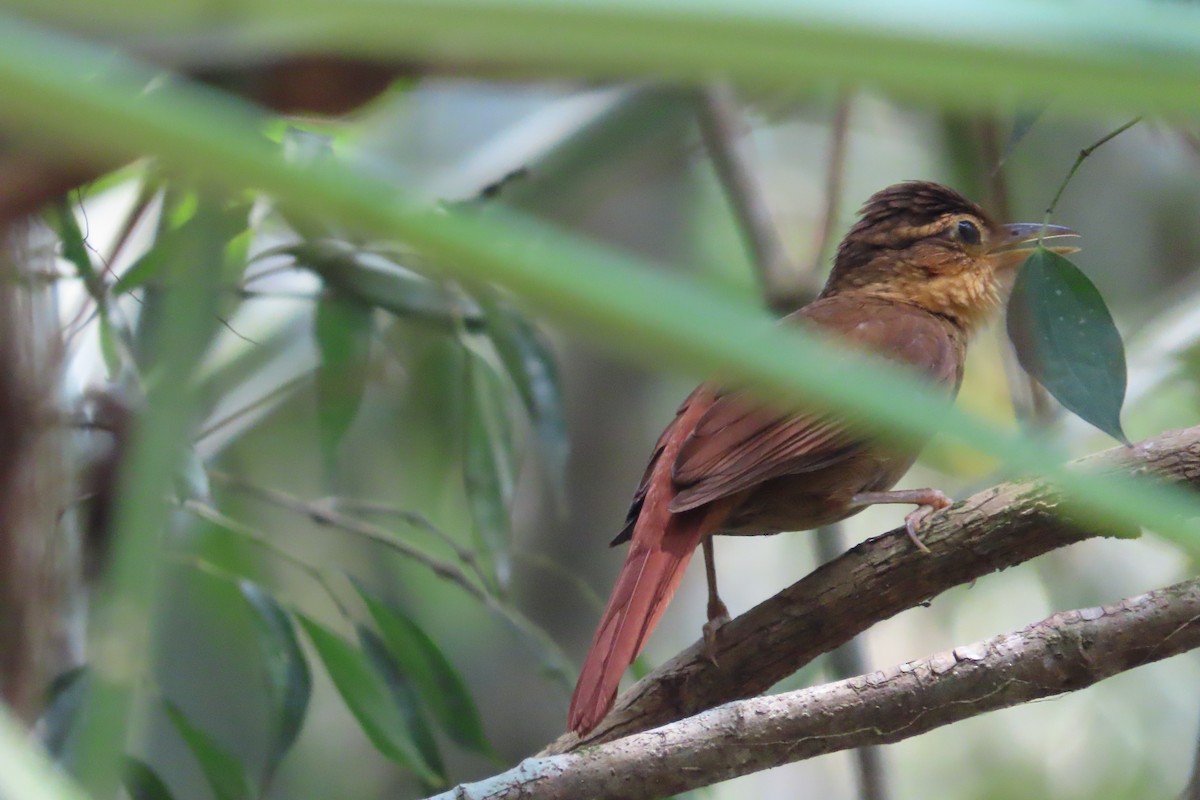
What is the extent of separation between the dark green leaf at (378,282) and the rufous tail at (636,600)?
97cm

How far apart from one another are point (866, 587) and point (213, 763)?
5.11ft

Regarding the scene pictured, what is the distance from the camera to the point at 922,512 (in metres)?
2.59

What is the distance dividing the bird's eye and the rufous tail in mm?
1417

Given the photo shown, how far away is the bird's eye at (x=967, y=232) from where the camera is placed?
3.65 metres

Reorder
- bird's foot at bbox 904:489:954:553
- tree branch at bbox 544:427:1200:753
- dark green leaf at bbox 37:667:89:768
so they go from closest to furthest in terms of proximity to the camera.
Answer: tree branch at bbox 544:427:1200:753 → bird's foot at bbox 904:489:954:553 → dark green leaf at bbox 37:667:89:768

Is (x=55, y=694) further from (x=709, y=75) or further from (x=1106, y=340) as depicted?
(x=709, y=75)

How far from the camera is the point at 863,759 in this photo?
3434 mm

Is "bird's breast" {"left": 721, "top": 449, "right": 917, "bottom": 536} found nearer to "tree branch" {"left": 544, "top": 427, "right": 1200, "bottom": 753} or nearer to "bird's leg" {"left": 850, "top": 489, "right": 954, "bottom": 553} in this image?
"bird's leg" {"left": 850, "top": 489, "right": 954, "bottom": 553}

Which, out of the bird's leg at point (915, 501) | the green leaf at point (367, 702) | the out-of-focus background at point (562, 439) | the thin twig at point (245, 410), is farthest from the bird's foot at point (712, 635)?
the thin twig at point (245, 410)

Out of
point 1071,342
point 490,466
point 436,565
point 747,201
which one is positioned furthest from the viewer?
point 747,201

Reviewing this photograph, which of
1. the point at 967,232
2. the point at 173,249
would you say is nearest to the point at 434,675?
the point at 173,249

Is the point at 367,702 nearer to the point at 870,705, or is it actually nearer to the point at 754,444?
the point at 754,444

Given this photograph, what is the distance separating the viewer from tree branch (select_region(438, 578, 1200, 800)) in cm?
219

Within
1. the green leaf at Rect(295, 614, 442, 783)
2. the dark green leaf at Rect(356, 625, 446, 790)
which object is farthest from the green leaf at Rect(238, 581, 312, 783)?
the dark green leaf at Rect(356, 625, 446, 790)
